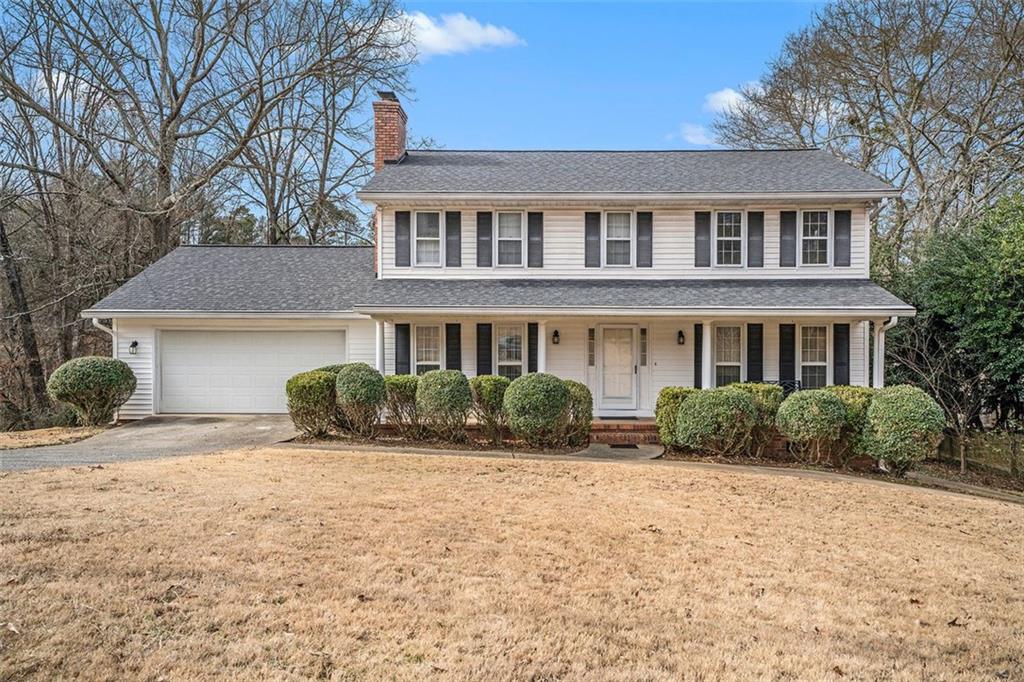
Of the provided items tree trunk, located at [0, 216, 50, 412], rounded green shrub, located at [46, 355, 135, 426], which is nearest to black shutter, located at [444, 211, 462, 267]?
rounded green shrub, located at [46, 355, 135, 426]

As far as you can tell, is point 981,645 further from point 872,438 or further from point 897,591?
point 872,438

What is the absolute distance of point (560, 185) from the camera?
14.0 meters

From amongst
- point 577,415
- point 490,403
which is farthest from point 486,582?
point 577,415

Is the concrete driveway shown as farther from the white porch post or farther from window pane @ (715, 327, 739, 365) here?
window pane @ (715, 327, 739, 365)

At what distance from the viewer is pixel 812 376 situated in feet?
43.2

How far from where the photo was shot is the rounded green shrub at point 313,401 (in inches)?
435

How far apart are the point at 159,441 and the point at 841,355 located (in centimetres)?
1421

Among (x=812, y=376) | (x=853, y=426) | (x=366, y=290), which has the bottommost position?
(x=853, y=426)

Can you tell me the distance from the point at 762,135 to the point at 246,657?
26.7 meters

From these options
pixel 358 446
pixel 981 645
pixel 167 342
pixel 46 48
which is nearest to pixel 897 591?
pixel 981 645

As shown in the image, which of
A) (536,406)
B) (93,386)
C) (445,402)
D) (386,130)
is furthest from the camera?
(386,130)

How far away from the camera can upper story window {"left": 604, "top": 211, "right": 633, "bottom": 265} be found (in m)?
13.9

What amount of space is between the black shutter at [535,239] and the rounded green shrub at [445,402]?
3.98m

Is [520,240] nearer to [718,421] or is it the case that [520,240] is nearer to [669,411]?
[669,411]
